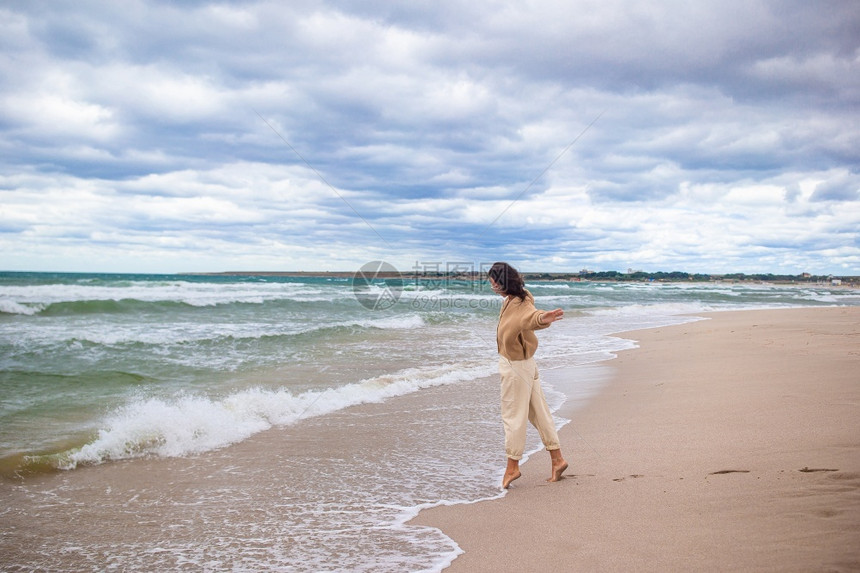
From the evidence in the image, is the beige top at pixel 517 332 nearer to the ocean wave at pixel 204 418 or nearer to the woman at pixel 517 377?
the woman at pixel 517 377

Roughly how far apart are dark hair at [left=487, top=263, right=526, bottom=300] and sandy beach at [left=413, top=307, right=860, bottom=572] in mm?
1602

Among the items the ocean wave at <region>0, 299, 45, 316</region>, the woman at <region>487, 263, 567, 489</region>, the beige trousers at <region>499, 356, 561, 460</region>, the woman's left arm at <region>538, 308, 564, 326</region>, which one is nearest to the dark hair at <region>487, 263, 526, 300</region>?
the woman at <region>487, 263, 567, 489</region>

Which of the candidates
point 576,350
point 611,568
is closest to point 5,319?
point 576,350

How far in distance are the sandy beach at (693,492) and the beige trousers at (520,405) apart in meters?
0.36

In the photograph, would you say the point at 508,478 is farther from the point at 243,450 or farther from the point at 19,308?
the point at 19,308

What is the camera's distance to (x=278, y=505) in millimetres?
4168

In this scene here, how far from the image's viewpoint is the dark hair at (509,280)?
173 inches

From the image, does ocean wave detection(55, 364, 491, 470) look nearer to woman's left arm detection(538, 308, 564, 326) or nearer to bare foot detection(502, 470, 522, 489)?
bare foot detection(502, 470, 522, 489)

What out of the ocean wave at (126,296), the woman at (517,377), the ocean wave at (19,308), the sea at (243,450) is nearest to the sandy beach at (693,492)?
the woman at (517,377)

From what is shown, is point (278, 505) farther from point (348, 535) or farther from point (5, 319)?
point (5, 319)

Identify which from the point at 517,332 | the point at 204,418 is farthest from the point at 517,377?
the point at 204,418

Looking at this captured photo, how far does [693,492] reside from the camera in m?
3.73

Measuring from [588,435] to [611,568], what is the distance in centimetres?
315

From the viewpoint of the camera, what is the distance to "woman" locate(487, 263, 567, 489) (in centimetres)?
436
